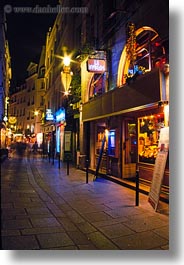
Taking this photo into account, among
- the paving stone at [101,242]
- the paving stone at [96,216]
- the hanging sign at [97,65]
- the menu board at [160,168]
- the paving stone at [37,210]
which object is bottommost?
the paving stone at [101,242]

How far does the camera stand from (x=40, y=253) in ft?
16.2

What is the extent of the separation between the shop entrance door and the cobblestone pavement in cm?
169

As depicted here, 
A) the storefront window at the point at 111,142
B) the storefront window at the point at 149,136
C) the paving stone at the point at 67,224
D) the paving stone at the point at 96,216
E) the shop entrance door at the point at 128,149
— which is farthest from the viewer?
the storefront window at the point at 111,142

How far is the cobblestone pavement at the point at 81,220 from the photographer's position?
207 inches

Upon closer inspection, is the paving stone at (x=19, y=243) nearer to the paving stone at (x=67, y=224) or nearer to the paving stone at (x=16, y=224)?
the paving stone at (x=16, y=224)

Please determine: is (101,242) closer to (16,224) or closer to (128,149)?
(16,224)

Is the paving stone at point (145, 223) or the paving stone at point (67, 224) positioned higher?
the paving stone at point (145, 223)

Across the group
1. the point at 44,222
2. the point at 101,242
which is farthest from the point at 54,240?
the point at 44,222

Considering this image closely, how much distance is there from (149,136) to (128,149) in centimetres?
175

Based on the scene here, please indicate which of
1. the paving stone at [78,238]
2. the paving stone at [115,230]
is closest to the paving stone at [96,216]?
the paving stone at [115,230]

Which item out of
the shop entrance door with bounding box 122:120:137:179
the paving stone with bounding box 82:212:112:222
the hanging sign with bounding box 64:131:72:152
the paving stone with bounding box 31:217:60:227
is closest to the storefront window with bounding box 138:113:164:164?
the shop entrance door with bounding box 122:120:137:179

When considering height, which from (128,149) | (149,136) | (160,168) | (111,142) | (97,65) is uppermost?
(97,65)

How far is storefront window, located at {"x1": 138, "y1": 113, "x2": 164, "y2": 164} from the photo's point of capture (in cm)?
999

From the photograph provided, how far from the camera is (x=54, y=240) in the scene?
17.6 ft
